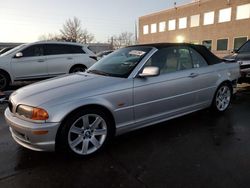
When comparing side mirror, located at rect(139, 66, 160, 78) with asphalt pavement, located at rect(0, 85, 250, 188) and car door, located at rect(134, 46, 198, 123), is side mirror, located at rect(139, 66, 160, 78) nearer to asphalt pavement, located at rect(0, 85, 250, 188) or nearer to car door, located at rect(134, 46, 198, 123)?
car door, located at rect(134, 46, 198, 123)

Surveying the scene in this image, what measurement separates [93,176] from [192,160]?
4.20ft

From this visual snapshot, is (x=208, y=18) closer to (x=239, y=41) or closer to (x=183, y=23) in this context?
(x=183, y=23)

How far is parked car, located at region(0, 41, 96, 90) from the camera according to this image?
7480 millimetres

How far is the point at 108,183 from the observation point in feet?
8.09

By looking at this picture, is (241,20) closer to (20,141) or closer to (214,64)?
(214,64)

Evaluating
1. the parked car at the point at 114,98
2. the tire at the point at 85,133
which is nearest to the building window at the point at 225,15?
the parked car at the point at 114,98

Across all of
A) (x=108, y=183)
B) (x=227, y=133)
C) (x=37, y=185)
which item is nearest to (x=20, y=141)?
(x=37, y=185)

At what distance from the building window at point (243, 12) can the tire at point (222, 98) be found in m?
26.1

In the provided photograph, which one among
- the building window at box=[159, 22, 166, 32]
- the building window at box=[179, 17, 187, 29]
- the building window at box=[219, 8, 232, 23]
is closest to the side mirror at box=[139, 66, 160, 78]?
the building window at box=[219, 8, 232, 23]

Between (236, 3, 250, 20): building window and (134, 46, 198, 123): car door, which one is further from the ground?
(236, 3, 250, 20): building window

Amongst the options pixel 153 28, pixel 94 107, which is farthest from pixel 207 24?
pixel 94 107

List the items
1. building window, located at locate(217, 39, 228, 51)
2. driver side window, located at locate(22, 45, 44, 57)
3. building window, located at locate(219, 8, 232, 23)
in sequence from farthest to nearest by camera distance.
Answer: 1. building window, located at locate(217, 39, 228, 51)
2. building window, located at locate(219, 8, 232, 23)
3. driver side window, located at locate(22, 45, 44, 57)

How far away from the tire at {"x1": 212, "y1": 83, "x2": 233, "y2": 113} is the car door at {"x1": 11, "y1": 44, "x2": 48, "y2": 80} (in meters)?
5.83

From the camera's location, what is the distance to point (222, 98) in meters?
4.83
